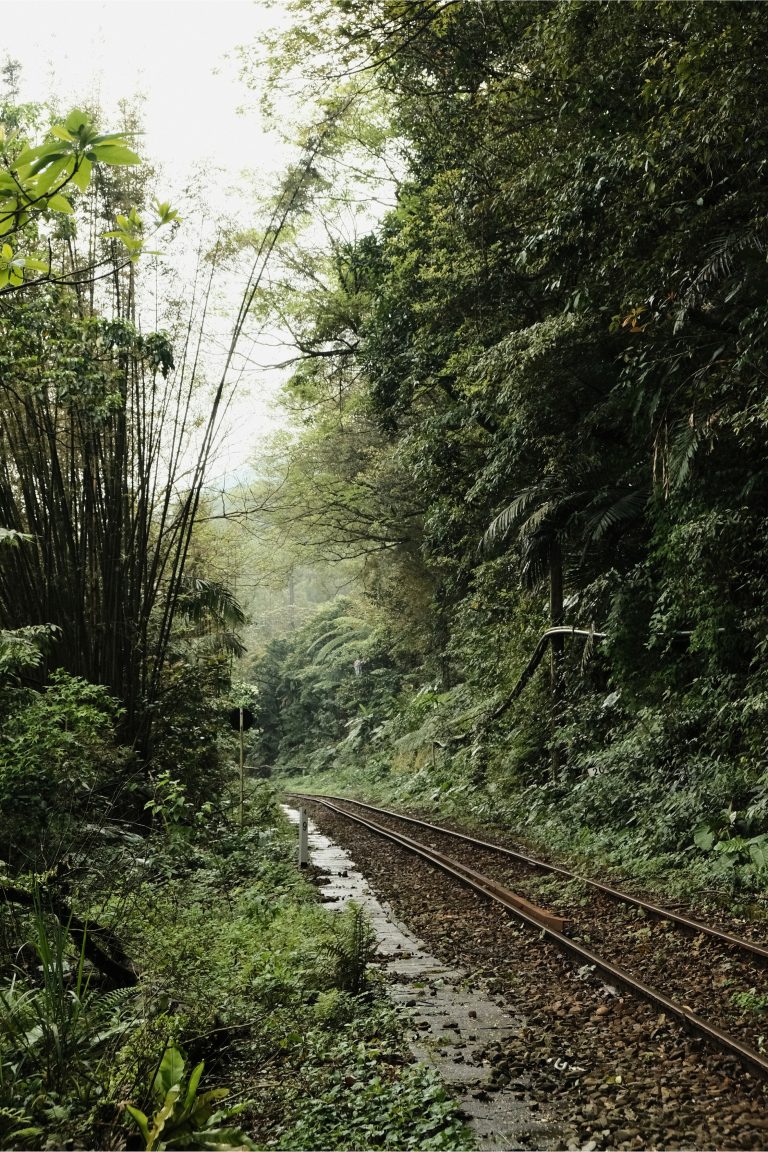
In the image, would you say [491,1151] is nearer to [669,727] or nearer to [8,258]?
[8,258]

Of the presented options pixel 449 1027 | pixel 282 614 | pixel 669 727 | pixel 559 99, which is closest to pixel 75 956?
pixel 449 1027

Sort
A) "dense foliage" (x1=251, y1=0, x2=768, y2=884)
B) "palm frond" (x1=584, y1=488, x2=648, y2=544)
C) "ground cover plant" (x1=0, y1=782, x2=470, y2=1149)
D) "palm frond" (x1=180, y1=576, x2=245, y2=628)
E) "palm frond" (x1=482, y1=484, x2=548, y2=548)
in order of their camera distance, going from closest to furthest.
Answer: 1. "ground cover plant" (x1=0, y1=782, x2=470, y2=1149)
2. "dense foliage" (x1=251, y1=0, x2=768, y2=884)
3. "palm frond" (x1=584, y1=488, x2=648, y2=544)
4. "palm frond" (x1=180, y1=576, x2=245, y2=628)
5. "palm frond" (x1=482, y1=484, x2=548, y2=548)

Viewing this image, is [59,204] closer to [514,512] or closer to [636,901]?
[636,901]

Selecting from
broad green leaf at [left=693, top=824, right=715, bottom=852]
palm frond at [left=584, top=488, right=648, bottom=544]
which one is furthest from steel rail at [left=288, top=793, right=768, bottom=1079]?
palm frond at [left=584, top=488, right=648, bottom=544]

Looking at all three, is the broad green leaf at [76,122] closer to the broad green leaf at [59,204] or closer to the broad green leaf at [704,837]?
the broad green leaf at [59,204]

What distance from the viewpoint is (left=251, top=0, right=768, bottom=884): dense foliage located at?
27.0ft

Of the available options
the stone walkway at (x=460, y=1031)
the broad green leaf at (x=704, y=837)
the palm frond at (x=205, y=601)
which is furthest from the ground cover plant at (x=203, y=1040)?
the palm frond at (x=205, y=601)

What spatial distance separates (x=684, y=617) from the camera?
10.5 m

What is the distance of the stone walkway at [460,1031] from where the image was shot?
372cm

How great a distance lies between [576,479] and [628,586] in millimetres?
2245

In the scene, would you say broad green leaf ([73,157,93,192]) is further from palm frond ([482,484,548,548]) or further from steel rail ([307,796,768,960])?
palm frond ([482,484,548,548])

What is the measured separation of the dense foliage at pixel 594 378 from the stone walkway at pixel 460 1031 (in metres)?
3.25

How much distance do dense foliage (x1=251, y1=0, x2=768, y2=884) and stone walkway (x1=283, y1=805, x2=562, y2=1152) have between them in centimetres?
325

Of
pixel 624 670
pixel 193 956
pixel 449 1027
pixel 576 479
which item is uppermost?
pixel 576 479
